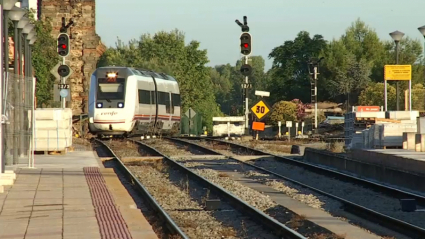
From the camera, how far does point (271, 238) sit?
39.4 feet

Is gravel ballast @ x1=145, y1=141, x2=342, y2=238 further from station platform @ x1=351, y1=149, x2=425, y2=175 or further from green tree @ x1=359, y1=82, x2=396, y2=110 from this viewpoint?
green tree @ x1=359, y1=82, x2=396, y2=110

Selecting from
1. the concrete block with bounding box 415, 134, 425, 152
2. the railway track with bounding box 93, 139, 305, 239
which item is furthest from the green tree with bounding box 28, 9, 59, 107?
the railway track with bounding box 93, 139, 305, 239

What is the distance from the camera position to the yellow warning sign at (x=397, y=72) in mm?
44241

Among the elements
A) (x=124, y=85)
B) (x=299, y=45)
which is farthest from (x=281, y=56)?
(x=124, y=85)

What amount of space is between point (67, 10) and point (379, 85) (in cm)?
2928

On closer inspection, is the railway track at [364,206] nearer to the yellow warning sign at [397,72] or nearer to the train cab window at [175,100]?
the yellow warning sign at [397,72]

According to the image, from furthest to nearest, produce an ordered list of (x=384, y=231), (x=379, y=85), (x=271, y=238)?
1. (x=379, y=85)
2. (x=384, y=231)
3. (x=271, y=238)

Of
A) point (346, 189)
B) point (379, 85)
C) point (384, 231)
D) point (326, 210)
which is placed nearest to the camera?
point (384, 231)

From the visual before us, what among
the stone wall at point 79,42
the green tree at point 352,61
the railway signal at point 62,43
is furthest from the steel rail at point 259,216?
the green tree at point 352,61

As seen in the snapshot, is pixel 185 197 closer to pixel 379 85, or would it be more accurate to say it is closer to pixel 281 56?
pixel 379 85

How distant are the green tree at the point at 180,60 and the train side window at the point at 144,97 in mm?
56836

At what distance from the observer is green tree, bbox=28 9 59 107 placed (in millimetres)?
57719

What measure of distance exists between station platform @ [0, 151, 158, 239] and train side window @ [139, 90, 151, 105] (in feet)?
73.0

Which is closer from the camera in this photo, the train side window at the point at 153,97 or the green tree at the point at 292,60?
the train side window at the point at 153,97
